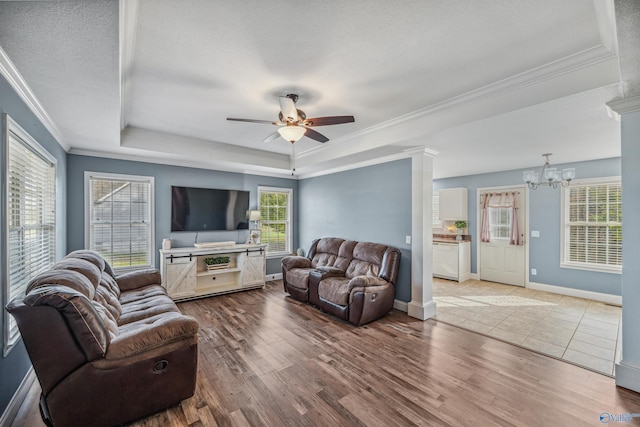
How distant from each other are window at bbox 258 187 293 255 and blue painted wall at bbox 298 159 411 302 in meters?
0.34

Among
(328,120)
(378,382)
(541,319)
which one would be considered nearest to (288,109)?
(328,120)

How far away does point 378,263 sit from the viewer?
4211mm

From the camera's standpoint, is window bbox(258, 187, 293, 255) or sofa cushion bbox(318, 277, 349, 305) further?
window bbox(258, 187, 293, 255)

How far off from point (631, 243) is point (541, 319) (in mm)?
2098

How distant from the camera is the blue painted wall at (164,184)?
406 centimetres

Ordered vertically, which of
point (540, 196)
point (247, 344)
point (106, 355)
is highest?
point (540, 196)

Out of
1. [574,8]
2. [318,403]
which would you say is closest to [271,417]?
[318,403]

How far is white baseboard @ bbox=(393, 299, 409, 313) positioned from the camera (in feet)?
13.6

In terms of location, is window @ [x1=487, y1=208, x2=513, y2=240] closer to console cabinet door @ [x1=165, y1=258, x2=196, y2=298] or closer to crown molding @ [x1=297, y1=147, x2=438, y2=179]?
crown molding @ [x1=297, y1=147, x2=438, y2=179]

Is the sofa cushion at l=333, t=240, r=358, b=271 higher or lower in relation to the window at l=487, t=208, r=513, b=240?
lower

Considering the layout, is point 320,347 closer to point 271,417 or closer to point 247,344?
point 247,344

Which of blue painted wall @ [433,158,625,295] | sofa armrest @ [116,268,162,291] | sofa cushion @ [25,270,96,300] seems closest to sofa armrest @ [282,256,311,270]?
sofa armrest @ [116,268,162,291]

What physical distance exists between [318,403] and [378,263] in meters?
2.39

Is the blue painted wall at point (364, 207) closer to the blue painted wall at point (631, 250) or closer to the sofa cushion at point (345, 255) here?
the sofa cushion at point (345, 255)
